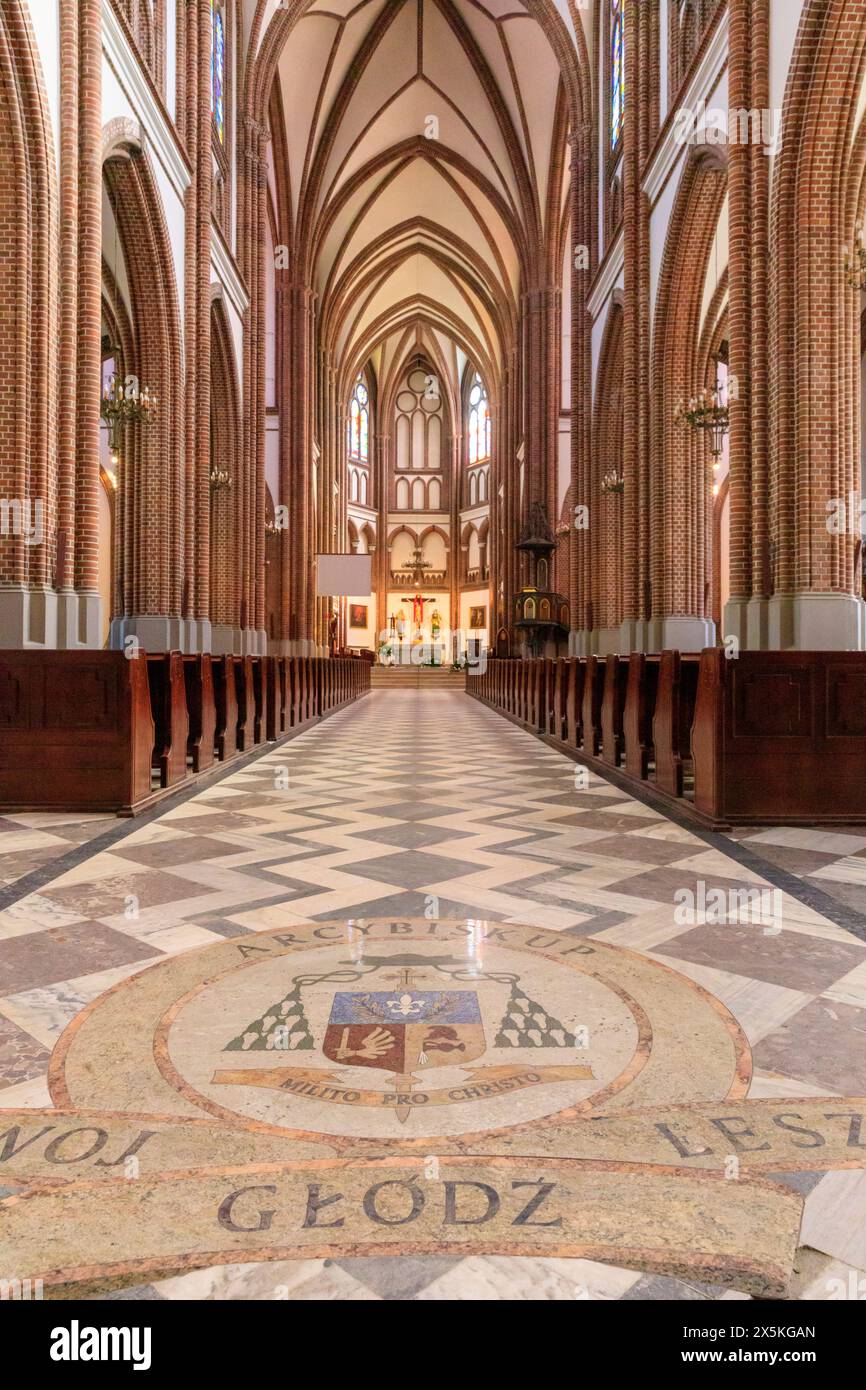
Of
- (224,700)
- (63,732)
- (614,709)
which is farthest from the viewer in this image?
(224,700)

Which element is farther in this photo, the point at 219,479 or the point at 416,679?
the point at 416,679

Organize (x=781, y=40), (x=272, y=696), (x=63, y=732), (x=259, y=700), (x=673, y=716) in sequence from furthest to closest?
1. (x=272, y=696)
2. (x=259, y=700)
3. (x=781, y=40)
4. (x=673, y=716)
5. (x=63, y=732)

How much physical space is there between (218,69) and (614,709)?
13.4 m

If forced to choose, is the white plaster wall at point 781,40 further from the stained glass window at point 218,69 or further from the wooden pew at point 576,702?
the stained glass window at point 218,69

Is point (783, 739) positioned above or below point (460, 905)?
above

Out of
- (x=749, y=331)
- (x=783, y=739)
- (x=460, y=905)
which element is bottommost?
(x=460, y=905)

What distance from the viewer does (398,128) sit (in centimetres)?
2566

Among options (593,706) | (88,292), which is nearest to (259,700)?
(593,706)

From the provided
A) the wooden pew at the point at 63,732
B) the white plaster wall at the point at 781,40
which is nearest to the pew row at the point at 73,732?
the wooden pew at the point at 63,732

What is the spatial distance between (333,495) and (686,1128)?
34.2 m

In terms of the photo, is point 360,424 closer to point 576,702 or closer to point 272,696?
point 272,696

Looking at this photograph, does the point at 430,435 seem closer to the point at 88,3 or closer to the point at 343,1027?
the point at 88,3

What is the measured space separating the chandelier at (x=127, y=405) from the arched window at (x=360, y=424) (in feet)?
111

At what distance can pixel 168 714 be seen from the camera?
586cm
